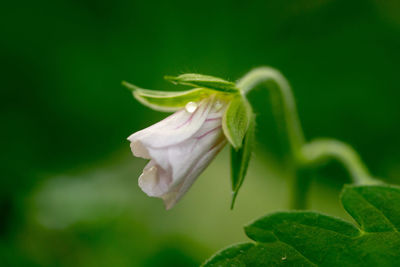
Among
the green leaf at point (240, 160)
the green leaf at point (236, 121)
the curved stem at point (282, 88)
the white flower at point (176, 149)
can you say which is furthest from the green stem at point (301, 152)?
the white flower at point (176, 149)

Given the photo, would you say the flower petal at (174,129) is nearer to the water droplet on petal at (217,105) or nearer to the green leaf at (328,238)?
the water droplet on petal at (217,105)

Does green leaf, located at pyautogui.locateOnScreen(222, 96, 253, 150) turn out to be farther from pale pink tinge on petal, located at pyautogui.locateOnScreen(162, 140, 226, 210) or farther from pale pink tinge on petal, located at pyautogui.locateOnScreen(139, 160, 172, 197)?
pale pink tinge on petal, located at pyautogui.locateOnScreen(139, 160, 172, 197)

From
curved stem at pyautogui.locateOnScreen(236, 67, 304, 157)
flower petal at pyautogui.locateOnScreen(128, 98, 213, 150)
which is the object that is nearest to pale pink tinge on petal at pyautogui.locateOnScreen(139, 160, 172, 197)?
flower petal at pyautogui.locateOnScreen(128, 98, 213, 150)

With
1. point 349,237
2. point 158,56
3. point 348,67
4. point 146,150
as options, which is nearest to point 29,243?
point 146,150

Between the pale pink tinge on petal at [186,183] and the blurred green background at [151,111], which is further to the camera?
the blurred green background at [151,111]

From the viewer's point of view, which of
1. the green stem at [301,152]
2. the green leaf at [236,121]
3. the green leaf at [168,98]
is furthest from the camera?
the green stem at [301,152]

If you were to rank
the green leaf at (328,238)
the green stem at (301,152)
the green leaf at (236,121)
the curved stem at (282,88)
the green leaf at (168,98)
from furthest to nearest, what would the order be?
the green stem at (301,152), the curved stem at (282,88), the green leaf at (168,98), the green leaf at (236,121), the green leaf at (328,238)

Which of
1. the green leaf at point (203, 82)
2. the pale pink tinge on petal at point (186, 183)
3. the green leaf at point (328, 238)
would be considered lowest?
the green leaf at point (328, 238)

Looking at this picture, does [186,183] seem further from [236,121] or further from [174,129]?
[236,121]
